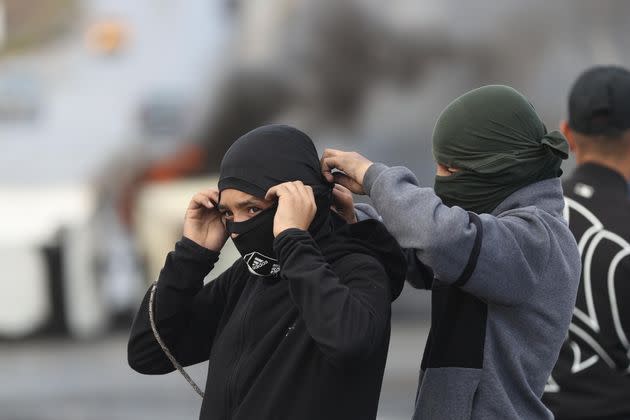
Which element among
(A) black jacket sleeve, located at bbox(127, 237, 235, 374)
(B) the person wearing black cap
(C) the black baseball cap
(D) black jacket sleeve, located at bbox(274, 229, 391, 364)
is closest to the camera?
(D) black jacket sleeve, located at bbox(274, 229, 391, 364)

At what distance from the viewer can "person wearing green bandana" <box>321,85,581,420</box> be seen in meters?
2.09

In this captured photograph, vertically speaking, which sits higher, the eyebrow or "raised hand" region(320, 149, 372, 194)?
"raised hand" region(320, 149, 372, 194)

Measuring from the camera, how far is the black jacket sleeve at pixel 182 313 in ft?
7.73

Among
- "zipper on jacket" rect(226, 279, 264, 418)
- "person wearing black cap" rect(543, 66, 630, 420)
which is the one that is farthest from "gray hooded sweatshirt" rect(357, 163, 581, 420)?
"person wearing black cap" rect(543, 66, 630, 420)

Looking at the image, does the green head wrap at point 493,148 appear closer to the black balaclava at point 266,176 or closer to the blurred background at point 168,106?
the black balaclava at point 266,176

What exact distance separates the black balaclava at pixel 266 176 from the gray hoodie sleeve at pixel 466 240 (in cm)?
13

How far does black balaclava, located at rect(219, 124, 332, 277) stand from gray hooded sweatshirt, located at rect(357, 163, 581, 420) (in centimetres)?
12

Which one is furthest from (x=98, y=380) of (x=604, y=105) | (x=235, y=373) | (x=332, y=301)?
(x=332, y=301)

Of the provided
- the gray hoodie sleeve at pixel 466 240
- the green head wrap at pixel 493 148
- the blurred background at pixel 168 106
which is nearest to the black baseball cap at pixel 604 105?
the green head wrap at pixel 493 148

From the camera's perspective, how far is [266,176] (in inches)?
85.6

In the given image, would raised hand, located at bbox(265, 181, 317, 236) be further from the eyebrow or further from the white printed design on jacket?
the white printed design on jacket

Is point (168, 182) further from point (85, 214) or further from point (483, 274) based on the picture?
point (483, 274)

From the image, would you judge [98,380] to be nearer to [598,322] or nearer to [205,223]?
[598,322]

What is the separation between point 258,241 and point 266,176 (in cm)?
12
